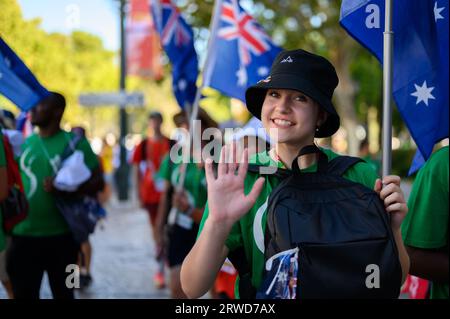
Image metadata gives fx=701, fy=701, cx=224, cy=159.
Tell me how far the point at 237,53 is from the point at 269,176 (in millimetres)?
3959

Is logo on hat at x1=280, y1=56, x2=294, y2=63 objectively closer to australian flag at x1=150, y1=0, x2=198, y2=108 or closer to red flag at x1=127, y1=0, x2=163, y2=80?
australian flag at x1=150, y1=0, x2=198, y2=108

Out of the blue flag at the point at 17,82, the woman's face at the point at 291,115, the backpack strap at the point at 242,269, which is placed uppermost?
the blue flag at the point at 17,82

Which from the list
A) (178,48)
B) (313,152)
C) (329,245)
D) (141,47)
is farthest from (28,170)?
(141,47)

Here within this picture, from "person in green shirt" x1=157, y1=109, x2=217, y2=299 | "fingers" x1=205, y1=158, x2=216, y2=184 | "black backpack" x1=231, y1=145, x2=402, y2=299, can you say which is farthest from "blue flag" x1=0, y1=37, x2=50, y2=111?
"black backpack" x1=231, y1=145, x2=402, y2=299

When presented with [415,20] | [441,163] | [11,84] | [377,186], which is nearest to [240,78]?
[11,84]

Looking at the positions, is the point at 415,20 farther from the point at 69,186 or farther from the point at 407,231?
the point at 69,186

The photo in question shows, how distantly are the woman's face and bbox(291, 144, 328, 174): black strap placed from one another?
0.08m

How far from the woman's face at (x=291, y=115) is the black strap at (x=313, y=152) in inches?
3.1

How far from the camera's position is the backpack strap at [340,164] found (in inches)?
92.2

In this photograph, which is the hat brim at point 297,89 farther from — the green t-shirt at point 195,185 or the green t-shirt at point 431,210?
the green t-shirt at point 195,185

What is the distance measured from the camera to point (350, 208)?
2109mm

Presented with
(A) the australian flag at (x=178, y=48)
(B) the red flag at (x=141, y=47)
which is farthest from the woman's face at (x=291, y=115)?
(B) the red flag at (x=141, y=47)

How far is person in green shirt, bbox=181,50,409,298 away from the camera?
207 centimetres
